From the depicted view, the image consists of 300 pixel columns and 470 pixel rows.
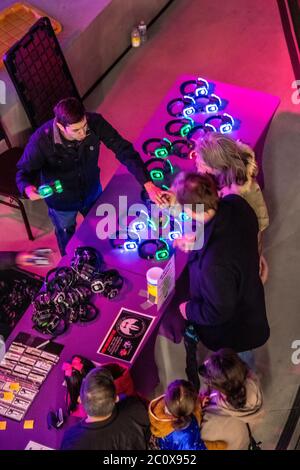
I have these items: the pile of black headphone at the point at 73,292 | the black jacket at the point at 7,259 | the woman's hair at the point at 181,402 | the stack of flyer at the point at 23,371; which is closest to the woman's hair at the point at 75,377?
the stack of flyer at the point at 23,371

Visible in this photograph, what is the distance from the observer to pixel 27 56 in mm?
5164

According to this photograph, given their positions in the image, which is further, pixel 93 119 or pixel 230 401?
pixel 93 119

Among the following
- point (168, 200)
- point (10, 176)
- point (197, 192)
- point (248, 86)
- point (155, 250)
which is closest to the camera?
point (197, 192)

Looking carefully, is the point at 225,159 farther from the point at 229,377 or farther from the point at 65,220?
the point at 65,220

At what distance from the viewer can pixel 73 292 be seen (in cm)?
388

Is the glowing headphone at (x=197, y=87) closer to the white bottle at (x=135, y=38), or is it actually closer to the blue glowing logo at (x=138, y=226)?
the blue glowing logo at (x=138, y=226)

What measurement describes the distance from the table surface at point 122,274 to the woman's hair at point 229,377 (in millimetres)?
616

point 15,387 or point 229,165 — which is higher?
point 229,165

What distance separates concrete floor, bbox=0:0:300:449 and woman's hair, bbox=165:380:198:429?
1223 millimetres

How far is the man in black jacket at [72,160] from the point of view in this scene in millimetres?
4047

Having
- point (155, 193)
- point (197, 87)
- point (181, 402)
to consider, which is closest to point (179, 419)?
point (181, 402)

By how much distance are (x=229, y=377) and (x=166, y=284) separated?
87 cm
